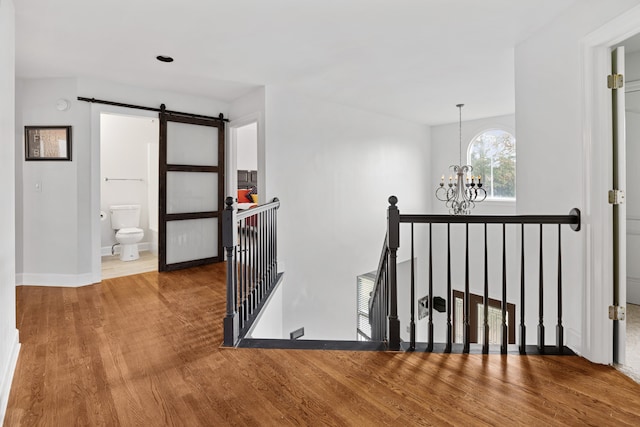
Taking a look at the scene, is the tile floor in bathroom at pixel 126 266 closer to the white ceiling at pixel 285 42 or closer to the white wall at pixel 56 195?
the white wall at pixel 56 195

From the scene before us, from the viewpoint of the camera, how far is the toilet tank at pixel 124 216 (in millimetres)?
5652

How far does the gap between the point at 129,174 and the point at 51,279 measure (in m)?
2.50

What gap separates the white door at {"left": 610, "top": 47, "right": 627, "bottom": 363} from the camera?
2098 millimetres

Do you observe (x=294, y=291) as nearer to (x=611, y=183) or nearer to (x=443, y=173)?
(x=611, y=183)

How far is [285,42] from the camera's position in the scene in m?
3.00

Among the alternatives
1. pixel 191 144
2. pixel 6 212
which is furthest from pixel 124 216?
pixel 6 212

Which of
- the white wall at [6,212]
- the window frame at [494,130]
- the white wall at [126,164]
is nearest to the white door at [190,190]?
the white wall at [126,164]

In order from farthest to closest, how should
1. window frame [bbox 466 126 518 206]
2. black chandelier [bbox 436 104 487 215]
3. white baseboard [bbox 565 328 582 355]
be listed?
window frame [bbox 466 126 518 206]
black chandelier [bbox 436 104 487 215]
white baseboard [bbox 565 328 582 355]

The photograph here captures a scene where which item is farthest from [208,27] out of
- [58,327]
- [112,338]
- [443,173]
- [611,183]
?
[443,173]

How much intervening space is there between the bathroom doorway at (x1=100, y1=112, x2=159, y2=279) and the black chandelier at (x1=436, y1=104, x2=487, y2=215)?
4679mm

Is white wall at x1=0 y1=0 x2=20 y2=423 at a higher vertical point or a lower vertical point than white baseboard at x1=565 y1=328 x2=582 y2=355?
higher

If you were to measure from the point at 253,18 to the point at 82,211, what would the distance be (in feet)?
Result: 9.65

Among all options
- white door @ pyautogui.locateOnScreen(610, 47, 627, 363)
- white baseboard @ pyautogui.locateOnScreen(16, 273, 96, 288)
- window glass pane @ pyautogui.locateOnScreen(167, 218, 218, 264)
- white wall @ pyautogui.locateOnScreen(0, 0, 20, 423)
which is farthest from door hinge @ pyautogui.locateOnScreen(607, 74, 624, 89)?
white baseboard @ pyautogui.locateOnScreen(16, 273, 96, 288)

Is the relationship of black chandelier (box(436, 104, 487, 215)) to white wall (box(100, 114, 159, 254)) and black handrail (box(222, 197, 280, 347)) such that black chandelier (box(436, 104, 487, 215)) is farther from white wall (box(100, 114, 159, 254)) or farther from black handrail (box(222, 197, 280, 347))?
white wall (box(100, 114, 159, 254))
